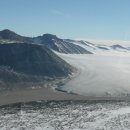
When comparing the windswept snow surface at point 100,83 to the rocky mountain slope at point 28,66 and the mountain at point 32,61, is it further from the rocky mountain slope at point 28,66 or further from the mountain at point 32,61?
the mountain at point 32,61

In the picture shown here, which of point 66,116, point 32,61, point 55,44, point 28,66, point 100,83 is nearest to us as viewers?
point 66,116

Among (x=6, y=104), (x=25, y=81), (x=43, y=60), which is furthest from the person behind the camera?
(x=43, y=60)

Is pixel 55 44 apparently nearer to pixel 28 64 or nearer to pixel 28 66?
pixel 28 64

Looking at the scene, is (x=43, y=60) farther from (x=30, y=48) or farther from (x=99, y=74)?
(x=99, y=74)

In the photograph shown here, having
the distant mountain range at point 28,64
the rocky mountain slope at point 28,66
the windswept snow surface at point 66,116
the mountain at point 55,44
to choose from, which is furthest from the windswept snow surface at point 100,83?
the mountain at point 55,44

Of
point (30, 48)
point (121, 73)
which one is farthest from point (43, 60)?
point (121, 73)

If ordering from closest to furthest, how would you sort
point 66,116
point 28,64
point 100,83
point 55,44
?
1. point 66,116
2. point 100,83
3. point 28,64
4. point 55,44

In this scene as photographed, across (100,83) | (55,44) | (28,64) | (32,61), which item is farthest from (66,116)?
Answer: (55,44)

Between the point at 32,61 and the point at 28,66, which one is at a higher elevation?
the point at 32,61
